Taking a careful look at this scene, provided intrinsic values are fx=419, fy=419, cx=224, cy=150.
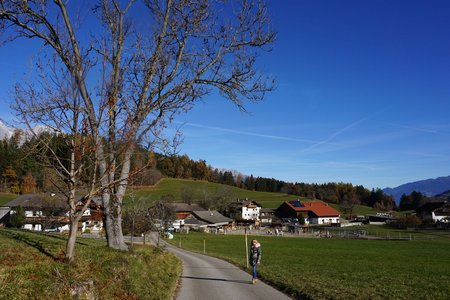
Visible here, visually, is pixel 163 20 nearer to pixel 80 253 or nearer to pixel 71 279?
pixel 80 253

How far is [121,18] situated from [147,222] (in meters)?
26.4

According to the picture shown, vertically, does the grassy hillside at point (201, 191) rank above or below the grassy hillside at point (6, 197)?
above

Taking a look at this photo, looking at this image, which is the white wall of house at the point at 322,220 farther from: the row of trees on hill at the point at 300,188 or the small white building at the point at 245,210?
the row of trees on hill at the point at 300,188

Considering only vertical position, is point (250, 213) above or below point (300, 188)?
below

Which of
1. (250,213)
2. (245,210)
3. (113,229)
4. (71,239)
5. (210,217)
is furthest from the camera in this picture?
(250,213)

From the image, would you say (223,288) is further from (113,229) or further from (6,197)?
(6,197)

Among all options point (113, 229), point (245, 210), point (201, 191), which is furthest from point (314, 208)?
point (113, 229)

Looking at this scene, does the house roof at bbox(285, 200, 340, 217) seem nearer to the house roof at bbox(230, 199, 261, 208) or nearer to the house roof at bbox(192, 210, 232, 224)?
the house roof at bbox(230, 199, 261, 208)

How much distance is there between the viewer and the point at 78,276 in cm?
874

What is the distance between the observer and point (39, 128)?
9.68 metres

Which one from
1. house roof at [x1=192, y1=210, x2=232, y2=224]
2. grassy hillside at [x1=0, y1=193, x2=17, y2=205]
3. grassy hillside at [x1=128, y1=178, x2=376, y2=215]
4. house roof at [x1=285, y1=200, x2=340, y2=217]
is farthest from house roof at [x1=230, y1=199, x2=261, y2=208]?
grassy hillside at [x1=0, y1=193, x2=17, y2=205]

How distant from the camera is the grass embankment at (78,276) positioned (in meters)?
7.41

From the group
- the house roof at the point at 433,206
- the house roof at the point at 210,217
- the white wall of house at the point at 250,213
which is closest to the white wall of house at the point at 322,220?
the white wall of house at the point at 250,213

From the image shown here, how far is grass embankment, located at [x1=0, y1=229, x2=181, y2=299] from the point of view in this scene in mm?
7414
